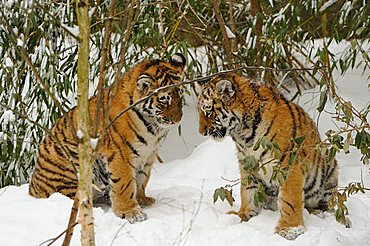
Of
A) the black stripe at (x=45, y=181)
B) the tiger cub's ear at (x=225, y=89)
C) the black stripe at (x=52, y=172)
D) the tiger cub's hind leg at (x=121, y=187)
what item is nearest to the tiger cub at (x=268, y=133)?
the tiger cub's ear at (x=225, y=89)

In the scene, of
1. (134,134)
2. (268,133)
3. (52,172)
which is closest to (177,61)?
(134,134)

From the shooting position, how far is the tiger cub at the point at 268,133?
12.2 feet

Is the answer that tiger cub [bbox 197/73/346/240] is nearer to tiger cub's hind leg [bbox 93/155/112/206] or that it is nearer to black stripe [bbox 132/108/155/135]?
black stripe [bbox 132/108/155/135]

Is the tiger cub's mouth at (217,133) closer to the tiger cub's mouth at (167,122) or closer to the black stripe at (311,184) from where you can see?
the tiger cub's mouth at (167,122)

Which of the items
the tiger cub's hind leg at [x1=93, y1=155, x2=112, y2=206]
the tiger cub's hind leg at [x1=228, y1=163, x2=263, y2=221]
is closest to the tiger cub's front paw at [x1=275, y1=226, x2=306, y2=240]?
the tiger cub's hind leg at [x1=228, y1=163, x2=263, y2=221]

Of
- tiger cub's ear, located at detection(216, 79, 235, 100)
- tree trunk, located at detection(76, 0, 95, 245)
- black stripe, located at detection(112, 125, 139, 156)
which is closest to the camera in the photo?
tree trunk, located at detection(76, 0, 95, 245)

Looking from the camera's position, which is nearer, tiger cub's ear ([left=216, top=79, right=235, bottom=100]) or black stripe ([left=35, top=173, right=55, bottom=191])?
tiger cub's ear ([left=216, top=79, right=235, bottom=100])

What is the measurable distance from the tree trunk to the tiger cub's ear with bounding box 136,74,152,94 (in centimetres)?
158

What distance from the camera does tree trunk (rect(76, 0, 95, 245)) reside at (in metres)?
2.39

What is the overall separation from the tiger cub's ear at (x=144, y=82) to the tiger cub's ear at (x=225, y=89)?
43 cm

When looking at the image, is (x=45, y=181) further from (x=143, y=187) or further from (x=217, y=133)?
(x=217, y=133)

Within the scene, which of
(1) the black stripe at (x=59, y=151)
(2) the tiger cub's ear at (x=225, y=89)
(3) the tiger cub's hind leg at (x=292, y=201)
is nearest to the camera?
(3) the tiger cub's hind leg at (x=292, y=201)

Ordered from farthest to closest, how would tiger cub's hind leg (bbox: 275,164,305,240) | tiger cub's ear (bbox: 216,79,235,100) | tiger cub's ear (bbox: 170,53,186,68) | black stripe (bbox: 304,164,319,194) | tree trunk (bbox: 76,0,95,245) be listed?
1. tiger cub's ear (bbox: 170,53,186,68)
2. black stripe (bbox: 304,164,319,194)
3. tiger cub's ear (bbox: 216,79,235,100)
4. tiger cub's hind leg (bbox: 275,164,305,240)
5. tree trunk (bbox: 76,0,95,245)

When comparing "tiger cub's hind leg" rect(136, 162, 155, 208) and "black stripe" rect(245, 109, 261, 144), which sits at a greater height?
"black stripe" rect(245, 109, 261, 144)
